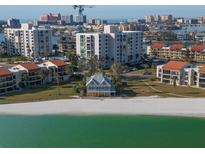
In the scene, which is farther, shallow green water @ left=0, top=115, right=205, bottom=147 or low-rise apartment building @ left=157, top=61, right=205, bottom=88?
low-rise apartment building @ left=157, top=61, right=205, bottom=88

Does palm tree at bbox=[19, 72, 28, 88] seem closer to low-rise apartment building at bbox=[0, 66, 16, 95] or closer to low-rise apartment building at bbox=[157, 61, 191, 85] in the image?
low-rise apartment building at bbox=[0, 66, 16, 95]

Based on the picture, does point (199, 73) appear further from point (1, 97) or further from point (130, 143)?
point (1, 97)

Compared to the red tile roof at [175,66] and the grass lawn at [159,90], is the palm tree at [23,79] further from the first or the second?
the red tile roof at [175,66]

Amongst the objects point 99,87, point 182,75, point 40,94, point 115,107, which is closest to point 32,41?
point 40,94

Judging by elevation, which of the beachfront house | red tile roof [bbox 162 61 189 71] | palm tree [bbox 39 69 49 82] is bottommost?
the beachfront house

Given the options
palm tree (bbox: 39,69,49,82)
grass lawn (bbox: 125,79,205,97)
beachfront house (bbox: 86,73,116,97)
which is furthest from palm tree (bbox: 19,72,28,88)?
grass lawn (bbox: 125,79,205,97)

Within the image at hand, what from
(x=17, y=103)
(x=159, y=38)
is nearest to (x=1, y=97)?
(x=17, y=103)
